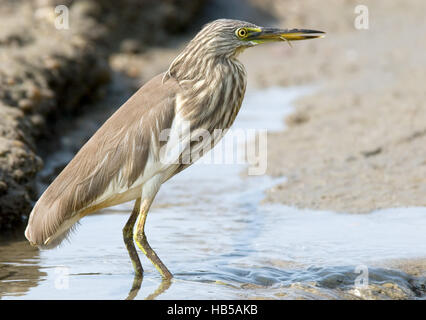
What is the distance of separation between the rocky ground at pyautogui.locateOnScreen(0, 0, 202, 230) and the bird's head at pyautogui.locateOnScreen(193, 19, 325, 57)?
7.07ft

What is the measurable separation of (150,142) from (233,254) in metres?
1.17

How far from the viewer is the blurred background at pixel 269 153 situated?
515 cm

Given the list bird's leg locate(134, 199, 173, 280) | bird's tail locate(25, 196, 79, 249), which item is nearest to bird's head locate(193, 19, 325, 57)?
bird's leg locate(134, 199, 173, 280)

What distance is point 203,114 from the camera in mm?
5035

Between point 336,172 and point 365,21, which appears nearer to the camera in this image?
point 336,172

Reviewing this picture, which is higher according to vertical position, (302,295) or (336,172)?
(336,172)

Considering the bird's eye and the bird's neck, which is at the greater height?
the bird's eye

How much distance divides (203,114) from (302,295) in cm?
136

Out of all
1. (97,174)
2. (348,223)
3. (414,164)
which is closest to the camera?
(97,174)

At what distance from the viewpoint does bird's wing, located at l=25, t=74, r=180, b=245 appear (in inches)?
195

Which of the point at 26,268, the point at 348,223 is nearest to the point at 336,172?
the point at 348,223

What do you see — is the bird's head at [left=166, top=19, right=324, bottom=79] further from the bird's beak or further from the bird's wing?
the bird's wing
